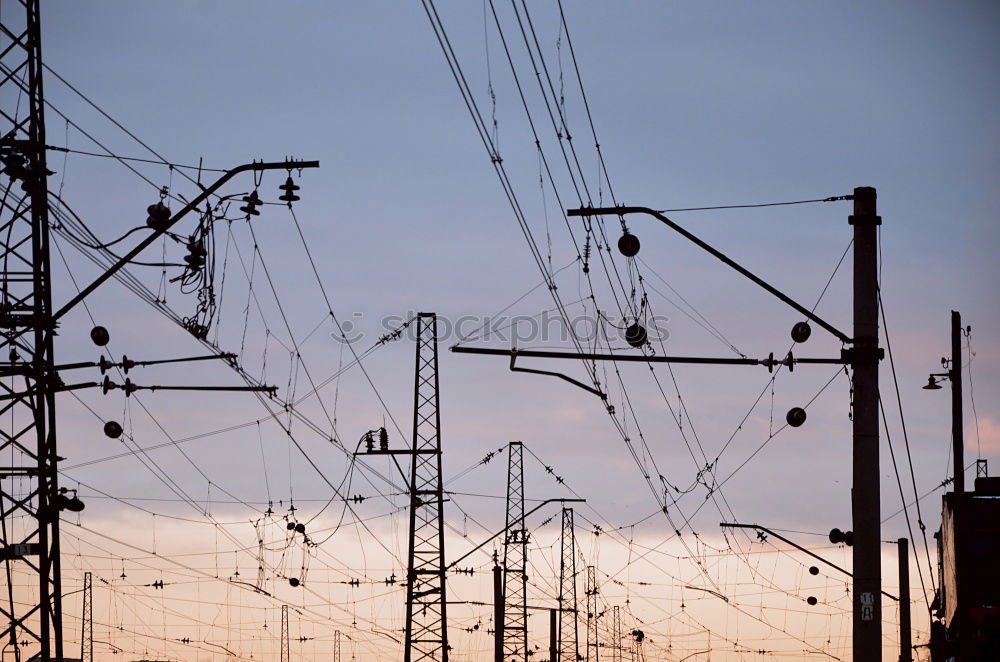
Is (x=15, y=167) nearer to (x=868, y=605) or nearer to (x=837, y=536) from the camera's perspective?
(x=868, y=605)

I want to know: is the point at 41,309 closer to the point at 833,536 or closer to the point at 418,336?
the point at 833,536

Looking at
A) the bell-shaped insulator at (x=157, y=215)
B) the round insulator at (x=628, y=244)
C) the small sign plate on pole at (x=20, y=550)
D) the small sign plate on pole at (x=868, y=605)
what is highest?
the bell-shaped insulator at (x=157, y=215)

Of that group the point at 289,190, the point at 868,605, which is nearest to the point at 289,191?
the point at 289,190

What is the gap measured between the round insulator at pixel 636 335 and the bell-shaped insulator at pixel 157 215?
7.89 metres

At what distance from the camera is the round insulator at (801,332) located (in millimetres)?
23906

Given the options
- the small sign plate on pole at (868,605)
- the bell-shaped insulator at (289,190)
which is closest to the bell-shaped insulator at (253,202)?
the bell-shaped insulator at (289,190)

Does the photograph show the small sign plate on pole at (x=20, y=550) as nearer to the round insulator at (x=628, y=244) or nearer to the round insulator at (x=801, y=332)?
the round insulator at (x=628, y=244)

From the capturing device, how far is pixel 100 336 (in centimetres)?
3481

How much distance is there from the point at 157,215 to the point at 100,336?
10.2 metres

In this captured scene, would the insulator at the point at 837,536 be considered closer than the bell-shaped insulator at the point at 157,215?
No

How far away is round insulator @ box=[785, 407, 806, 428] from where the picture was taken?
2616 cm

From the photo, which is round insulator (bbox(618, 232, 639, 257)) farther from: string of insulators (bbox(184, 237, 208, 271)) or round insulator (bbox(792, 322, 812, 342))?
string of insulators (bbox(184, 237, 208, 271))

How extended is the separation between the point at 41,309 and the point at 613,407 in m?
13.3

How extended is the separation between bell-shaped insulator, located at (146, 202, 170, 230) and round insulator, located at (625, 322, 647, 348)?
25.9 feet
